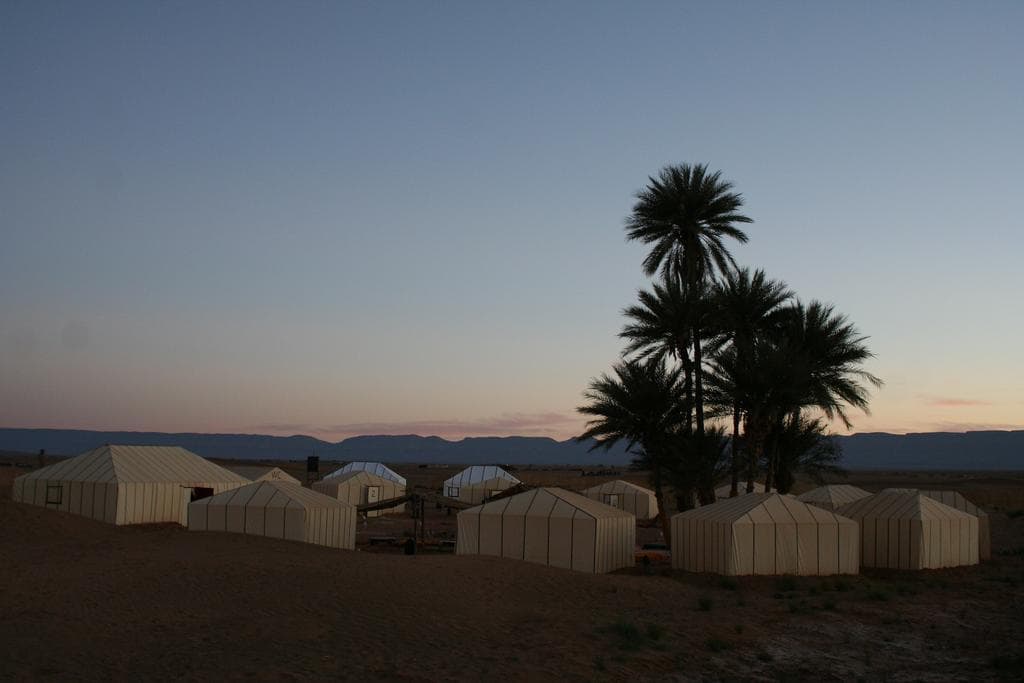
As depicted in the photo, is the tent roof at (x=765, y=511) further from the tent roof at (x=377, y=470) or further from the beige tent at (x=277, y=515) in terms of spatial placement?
the tent roof at (x=377, y=470)

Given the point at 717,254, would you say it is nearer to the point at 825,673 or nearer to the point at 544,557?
the point at 544,557

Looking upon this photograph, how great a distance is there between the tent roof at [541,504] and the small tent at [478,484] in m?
37.4

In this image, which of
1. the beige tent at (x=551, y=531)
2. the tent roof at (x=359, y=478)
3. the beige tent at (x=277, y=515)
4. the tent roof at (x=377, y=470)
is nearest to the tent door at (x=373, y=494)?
the tent roof at (x=359, y=478)

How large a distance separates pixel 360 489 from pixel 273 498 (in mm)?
31014

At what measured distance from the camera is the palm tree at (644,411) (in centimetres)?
3988

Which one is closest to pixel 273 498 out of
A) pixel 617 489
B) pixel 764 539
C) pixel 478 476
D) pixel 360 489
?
pixel 764 539

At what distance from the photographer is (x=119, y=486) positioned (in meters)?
38.5

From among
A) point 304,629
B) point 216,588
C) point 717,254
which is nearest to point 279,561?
point 216,588

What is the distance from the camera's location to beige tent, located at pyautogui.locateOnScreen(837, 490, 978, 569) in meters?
34.7

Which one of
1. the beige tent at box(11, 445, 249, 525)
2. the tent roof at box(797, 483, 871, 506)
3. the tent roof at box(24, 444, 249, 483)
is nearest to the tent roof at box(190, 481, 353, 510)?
the beige tent at box(11, 445, 249, 525)

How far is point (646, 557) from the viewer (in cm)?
3594

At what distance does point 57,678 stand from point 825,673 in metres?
14.4

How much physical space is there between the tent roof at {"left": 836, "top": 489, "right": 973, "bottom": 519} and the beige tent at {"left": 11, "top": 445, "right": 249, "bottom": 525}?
28894 mm

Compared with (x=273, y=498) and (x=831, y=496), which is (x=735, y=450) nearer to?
(x=831, y=496)
